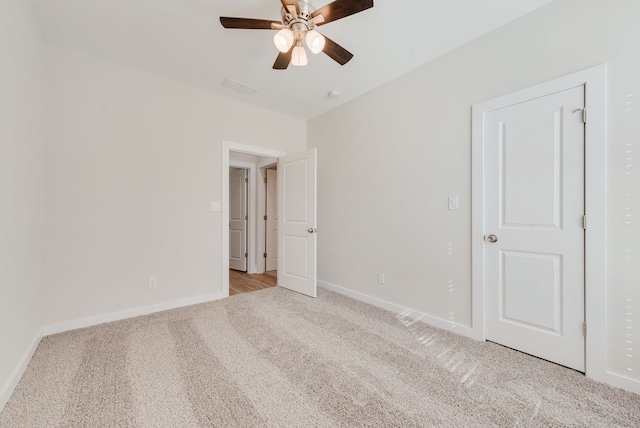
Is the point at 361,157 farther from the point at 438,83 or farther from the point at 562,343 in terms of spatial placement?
the point at 562,343

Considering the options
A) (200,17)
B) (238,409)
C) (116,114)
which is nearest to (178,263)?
(116,114)

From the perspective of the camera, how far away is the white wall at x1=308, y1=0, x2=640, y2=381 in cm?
157

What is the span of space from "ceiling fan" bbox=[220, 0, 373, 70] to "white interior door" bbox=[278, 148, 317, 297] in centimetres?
161

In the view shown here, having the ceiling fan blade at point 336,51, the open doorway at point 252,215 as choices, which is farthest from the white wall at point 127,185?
the ceiling fan blade at point 336,51

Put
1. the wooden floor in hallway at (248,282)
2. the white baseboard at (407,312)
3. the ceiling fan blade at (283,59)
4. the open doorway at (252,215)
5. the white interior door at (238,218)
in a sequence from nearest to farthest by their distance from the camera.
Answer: the ceiling fan blade at (283,59), the white baseboard at (407,312), the wooden floor in hallway at (248,282), the open doorway at (252,215), the white interior door at (238,218)

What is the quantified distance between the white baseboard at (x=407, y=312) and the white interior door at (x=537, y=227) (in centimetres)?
20

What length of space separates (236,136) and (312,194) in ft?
4.23

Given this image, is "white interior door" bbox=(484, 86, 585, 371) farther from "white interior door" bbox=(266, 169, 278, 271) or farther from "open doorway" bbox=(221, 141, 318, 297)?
"white interior door" bbox=(266, 169, 278, 271)

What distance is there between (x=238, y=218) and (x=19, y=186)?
3.38m

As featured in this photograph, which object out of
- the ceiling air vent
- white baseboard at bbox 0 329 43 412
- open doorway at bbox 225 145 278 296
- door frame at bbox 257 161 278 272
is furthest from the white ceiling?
white baseboard at bbox 0 329 43 412

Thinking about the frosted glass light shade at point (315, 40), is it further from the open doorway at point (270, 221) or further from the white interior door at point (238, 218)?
the white interior door at point (238, 218)

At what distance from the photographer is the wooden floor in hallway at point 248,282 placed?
12.1ft

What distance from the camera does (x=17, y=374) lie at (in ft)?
5.30

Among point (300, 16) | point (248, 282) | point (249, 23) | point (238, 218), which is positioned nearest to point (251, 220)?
point (238, 218)
